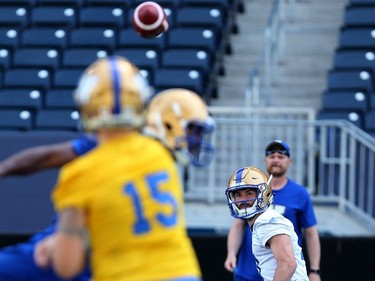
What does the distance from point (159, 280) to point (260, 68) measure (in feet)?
34.7

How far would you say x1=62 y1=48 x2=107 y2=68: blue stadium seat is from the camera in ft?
47.5

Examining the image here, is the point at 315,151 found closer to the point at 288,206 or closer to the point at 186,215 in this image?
the point at 186,215

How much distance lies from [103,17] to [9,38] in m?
1.26

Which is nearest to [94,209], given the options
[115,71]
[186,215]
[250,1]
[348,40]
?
[115,71]

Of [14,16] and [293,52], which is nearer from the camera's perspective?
[293,52]

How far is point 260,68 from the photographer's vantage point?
49.3 feet

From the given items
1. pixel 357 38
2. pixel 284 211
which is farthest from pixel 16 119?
pixel 284 211

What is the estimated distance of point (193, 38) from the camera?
1474 cm

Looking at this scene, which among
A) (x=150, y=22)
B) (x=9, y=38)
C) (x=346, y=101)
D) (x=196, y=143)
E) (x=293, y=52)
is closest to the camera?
(x=196, y=143)

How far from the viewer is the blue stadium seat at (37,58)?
1461 cm

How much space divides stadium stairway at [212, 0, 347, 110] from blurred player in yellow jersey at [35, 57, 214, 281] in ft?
31.2

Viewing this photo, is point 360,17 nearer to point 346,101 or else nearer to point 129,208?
point 346,101

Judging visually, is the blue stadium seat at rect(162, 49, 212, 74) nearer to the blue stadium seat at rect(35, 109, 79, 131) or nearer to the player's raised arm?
the blue stadium seat at rect(35, 109, 79, 131)

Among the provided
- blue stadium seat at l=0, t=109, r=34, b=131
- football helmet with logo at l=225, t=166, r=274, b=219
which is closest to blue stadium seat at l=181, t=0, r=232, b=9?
blue stadium seat at l=0, t=109, r=34, b=131
